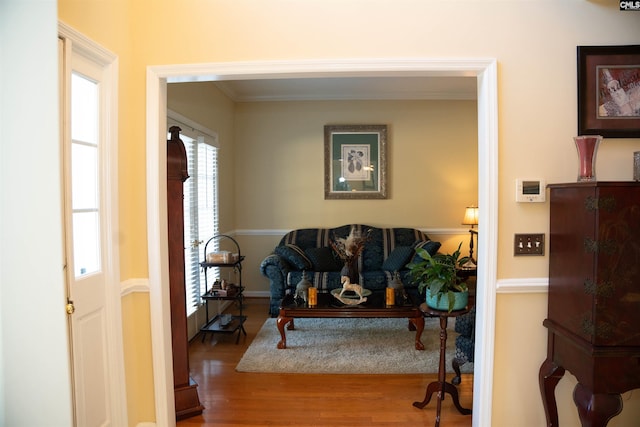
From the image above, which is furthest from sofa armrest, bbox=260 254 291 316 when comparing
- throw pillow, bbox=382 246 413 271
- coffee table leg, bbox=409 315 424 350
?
coffee table leg, bbox=409 315 424 350

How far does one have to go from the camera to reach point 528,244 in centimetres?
211

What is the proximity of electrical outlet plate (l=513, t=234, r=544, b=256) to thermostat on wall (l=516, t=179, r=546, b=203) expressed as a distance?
20cm

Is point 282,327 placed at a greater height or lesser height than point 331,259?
lesser

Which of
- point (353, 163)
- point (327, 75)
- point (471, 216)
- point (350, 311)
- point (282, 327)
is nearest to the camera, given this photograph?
point (327, 75)

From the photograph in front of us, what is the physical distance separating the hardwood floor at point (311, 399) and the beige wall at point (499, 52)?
0.69 meters

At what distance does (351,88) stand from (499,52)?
125 inches

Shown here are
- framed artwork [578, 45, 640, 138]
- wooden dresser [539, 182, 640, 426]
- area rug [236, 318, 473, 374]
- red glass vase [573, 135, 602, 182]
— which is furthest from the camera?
area rug [236, 318, 473, 374]

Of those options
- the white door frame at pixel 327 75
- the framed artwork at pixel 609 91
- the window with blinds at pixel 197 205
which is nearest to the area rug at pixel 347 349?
the window with blinds at pixel 197 205

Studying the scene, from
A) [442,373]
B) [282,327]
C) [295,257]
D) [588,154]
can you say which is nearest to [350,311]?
[282,327]

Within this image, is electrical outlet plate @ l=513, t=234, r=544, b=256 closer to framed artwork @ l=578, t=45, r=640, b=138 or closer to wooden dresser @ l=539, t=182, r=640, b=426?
wooden dresser @ l=539, t=182, r=640, b=426

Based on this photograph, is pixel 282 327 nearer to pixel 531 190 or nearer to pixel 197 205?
pixel 197 205

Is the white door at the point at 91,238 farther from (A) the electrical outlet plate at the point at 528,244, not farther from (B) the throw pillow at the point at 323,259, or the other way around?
(B) the throw pillow at the point at 323,259

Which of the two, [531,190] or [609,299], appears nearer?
[609,299]

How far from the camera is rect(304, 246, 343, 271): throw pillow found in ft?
15.7
